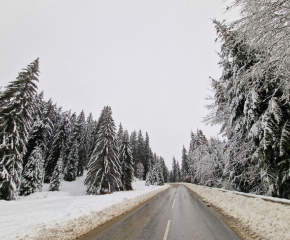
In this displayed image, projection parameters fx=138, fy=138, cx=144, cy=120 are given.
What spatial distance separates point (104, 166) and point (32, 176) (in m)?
10.9

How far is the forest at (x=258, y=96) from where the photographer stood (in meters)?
3.34

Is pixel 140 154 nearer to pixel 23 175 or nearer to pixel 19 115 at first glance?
pixel 23 175

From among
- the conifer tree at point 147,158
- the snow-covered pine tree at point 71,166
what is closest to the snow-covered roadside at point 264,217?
the snow-covered pine tree at point 71,166

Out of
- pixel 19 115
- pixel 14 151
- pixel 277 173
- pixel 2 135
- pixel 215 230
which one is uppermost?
pixel 19 115

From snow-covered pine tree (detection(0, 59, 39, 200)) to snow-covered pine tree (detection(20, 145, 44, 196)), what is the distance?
5.74 meters

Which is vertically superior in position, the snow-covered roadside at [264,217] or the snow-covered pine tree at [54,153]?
the snow-covered pine tree at [54,153]

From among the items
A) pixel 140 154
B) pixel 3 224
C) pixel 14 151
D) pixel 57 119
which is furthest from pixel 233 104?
pixel 140 154

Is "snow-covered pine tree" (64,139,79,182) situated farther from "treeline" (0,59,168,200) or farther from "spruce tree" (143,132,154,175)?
"spruce tree" (143,132,154,175)

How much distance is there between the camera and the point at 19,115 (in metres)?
17.0

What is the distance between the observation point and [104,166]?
22219 mm

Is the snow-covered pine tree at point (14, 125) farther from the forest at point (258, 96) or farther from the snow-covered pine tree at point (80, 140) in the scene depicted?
the snow-covered pine tree at point (80, 140)

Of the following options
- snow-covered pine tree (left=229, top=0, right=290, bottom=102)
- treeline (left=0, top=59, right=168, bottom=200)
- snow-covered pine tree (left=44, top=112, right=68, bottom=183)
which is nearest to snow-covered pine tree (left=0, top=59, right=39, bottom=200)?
treeline (left=0, top=59, right=168, bottom=200)

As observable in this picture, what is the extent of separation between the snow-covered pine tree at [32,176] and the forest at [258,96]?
84.5 feet

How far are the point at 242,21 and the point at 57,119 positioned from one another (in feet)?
167
